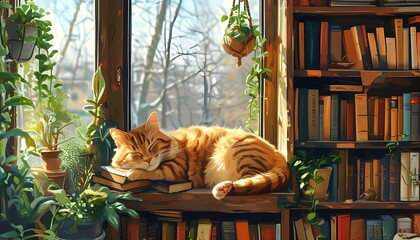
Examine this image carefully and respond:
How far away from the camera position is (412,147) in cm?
273

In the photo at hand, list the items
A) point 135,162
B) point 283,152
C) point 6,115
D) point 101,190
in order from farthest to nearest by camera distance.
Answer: point 283,152 → point 135,162 → point 101,190 → point 6,115

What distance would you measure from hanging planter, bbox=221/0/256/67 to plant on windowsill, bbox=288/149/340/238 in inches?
21.0

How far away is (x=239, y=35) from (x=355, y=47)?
0.53 metres

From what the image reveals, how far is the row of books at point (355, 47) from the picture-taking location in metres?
2.72

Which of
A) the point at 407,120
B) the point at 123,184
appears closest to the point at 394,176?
the point at 407,120

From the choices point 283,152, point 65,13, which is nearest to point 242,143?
point 283,152

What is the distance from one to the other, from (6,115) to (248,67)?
1.24 metres

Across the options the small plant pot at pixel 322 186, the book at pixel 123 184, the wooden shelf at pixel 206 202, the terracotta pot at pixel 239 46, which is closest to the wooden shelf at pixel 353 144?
the small plant pot at pixel 322 186

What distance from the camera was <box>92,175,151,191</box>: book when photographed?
257cm

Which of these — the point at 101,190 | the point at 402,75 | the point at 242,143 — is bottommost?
the point at 101,190

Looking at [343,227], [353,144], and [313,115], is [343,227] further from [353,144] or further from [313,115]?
[313,115]

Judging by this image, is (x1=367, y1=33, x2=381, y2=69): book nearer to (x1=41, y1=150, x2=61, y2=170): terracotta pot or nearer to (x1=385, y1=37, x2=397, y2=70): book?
(x1=385, y1=37, x2=397, y2=70): book

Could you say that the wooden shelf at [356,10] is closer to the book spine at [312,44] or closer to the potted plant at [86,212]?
the book spine at [312,44]

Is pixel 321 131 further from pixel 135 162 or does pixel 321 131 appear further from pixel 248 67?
pixel 135 162
